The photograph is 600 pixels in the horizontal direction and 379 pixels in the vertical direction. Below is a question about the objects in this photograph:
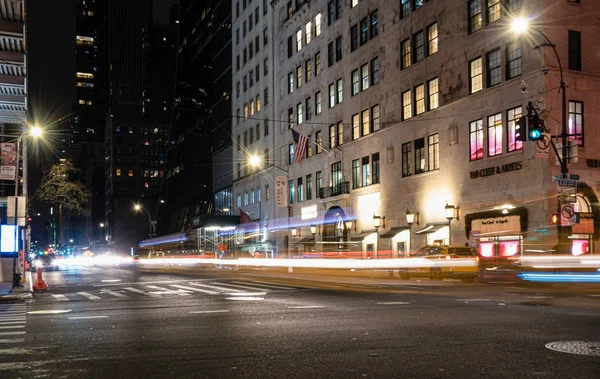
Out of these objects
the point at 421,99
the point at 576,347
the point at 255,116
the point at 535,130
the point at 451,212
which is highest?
the point at 255,116

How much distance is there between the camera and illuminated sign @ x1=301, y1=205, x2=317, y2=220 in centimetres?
5862

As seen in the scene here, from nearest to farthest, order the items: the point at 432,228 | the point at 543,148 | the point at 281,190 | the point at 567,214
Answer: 1. the point at 567,214
2. the point at 543,148
3. the point at 432,228
4. the point at 281,190

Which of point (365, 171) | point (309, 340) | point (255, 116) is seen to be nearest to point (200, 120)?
point (255, 116)

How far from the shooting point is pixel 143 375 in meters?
7.44

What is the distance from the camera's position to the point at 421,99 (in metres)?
43.3

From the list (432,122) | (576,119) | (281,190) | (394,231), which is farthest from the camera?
(281,190)

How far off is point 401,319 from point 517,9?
27536 mm

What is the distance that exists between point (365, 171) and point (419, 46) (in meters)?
11.1

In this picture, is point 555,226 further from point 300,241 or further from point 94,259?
point 94,259

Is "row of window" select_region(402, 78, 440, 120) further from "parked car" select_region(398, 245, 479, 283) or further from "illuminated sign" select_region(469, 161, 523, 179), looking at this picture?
"parked car" select_region(398, 245, 479, 283)

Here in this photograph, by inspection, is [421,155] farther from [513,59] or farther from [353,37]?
[353,37]

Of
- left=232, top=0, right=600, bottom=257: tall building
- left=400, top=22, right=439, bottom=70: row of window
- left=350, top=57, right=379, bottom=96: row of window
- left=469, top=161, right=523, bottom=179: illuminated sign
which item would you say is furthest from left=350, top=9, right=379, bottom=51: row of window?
left=469, top=161, right=523, bottom=179: illuminated sign

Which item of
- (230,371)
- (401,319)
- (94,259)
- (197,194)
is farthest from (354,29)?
(94,259)

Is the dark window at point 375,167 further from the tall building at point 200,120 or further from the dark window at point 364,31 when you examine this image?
the tall building at point 200,120
